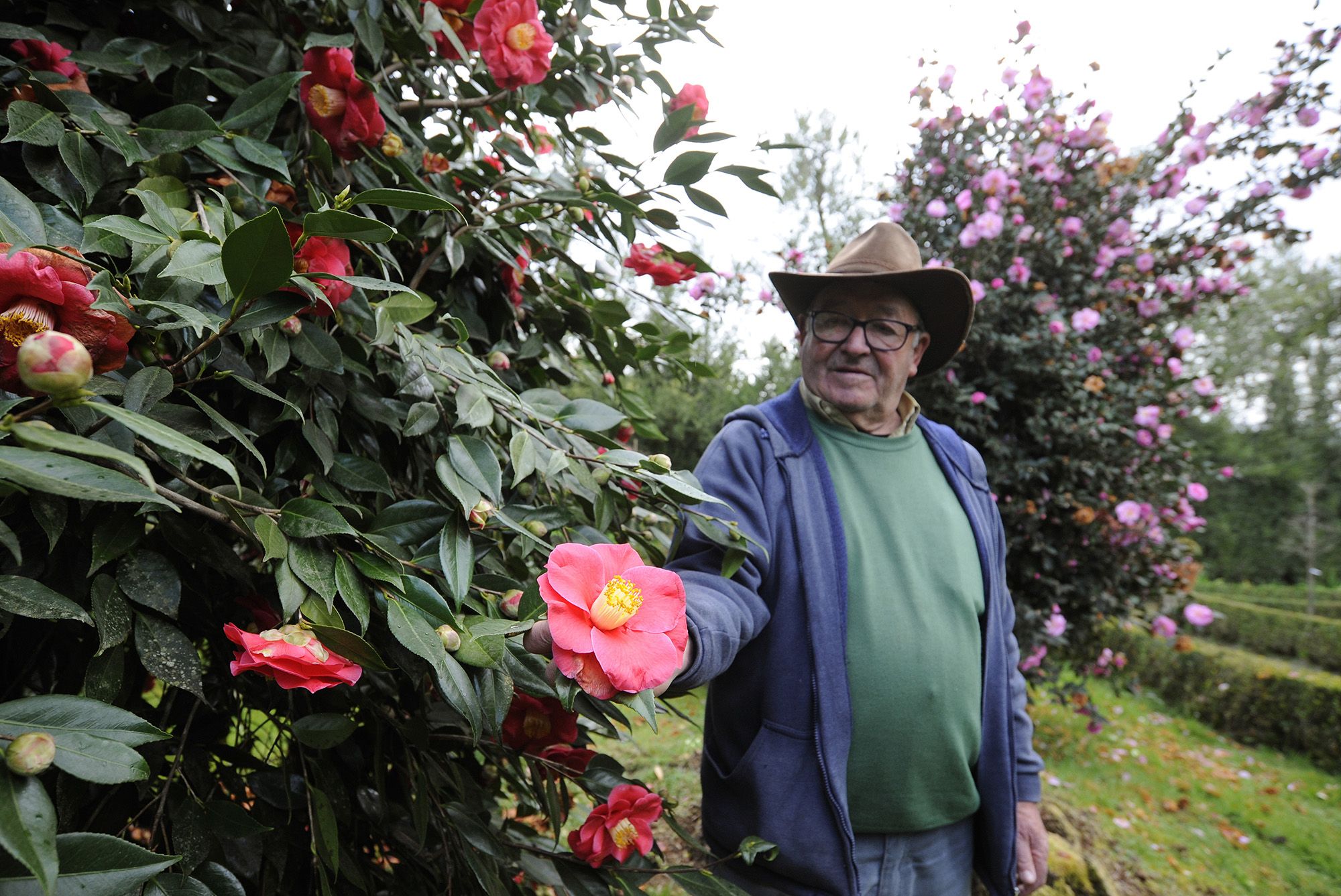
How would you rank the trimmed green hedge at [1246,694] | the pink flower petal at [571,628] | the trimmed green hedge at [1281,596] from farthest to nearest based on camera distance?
the trimmed green hedge at [1281,596] < the trimmed green hedge at [1246,694] < the pink flower petal at [571,628]

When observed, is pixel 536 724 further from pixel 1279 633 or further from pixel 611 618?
pixel 1279 633

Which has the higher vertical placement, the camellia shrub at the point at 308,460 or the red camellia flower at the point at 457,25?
the red camellia flower at the point at 457,25

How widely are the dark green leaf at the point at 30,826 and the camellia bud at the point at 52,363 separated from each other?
0.23 metres

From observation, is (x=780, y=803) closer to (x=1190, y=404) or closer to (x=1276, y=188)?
(x=1190, y=404)

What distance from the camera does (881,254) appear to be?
4.81 feet

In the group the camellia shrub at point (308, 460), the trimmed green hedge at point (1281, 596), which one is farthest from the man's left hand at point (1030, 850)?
the trimmed green hedge at point (1281, 596)

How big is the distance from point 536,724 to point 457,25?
0.92 meters

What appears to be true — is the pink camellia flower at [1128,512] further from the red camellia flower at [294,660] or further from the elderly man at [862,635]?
the red camellia flower at [294,660]

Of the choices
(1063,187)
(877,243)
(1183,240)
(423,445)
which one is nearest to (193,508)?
(423,445)

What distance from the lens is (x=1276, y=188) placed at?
3117 millimetres

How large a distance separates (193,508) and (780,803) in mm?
955

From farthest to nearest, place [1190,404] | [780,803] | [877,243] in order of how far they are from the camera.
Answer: [1190,404] → [877,243] → [780,803]

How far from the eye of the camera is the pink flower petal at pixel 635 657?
0.62 meters

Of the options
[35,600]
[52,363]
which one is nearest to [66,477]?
[52,363]
